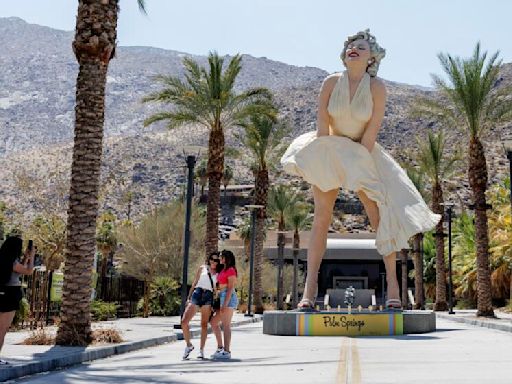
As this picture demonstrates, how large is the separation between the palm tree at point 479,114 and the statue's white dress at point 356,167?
37.7 feet

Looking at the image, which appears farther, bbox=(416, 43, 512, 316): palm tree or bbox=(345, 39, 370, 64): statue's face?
bbox=(416, 43, 512, 316): palm tree

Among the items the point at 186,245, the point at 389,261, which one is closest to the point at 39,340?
the point at 186,245

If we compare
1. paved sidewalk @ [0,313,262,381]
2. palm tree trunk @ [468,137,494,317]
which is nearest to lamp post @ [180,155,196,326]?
paved sidewalk @ [0,313,262,381]

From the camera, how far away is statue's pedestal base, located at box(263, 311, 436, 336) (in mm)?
19078

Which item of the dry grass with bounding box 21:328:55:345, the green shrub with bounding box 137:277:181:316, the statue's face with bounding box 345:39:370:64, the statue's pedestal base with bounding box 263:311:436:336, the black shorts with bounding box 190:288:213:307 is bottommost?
the dry grass with bounding box 21:328:55:345

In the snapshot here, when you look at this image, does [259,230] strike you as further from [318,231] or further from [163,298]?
[318,231]

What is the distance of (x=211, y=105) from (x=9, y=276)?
2108 centimetres

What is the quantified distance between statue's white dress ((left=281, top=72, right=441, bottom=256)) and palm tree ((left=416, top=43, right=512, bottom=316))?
11.5 m

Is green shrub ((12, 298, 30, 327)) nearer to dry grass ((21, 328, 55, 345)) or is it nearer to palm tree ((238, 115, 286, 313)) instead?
dry grass ((21, 328, 55, 345))

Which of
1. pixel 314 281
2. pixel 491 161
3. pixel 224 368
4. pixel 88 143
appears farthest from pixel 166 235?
pixel 491 161

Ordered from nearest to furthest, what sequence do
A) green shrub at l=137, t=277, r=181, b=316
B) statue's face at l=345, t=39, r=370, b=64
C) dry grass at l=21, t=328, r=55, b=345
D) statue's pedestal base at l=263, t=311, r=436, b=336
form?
dry grass at l=21, t=328, r=55, b=345
statue's pedestal base at l=263, t=311, r=436, b=336
statue's face at l=345, t=39, r=370, b=64
green shrub at l=137, t=277, r=181, b=316

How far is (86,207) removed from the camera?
14.9m

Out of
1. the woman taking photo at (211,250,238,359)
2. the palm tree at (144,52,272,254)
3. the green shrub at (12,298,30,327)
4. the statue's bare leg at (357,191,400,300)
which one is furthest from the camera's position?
the palm tree at (144,52,272,254)

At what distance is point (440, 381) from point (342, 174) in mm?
11719
